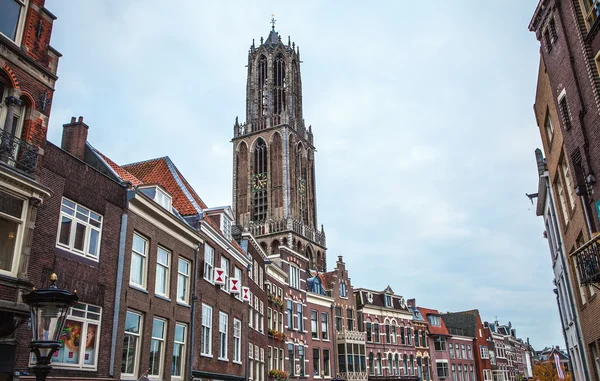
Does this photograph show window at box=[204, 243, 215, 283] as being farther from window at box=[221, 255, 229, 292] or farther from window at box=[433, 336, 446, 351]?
window at box=[433, 336, 446, 351]

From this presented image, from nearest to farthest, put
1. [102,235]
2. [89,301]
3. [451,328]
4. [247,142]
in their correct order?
[89,301], [102,235], [451,328], [247,142]

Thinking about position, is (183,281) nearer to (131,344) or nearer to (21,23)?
(131,344)

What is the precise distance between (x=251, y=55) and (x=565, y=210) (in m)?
90.8

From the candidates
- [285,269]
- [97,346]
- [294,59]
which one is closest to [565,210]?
[97,346]

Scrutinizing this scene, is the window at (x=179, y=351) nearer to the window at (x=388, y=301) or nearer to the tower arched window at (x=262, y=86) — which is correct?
the window at (x=388, y=301)

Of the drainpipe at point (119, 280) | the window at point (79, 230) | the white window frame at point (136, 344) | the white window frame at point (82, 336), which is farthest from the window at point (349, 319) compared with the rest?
the window at point (79, 230)

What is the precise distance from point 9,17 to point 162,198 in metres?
8.28

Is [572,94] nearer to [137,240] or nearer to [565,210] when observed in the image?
[565,210]

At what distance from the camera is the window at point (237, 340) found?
25516mm

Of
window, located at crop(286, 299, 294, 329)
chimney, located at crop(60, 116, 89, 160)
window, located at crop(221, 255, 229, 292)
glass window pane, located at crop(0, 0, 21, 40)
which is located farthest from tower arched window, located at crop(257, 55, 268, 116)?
glass window pane, located at crop(0, 0, 21, 40)

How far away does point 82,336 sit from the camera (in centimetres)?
1448

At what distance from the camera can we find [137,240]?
17.8 meters

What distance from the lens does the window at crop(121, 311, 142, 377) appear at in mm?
16469

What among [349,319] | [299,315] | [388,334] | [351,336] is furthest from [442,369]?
[299,315]
